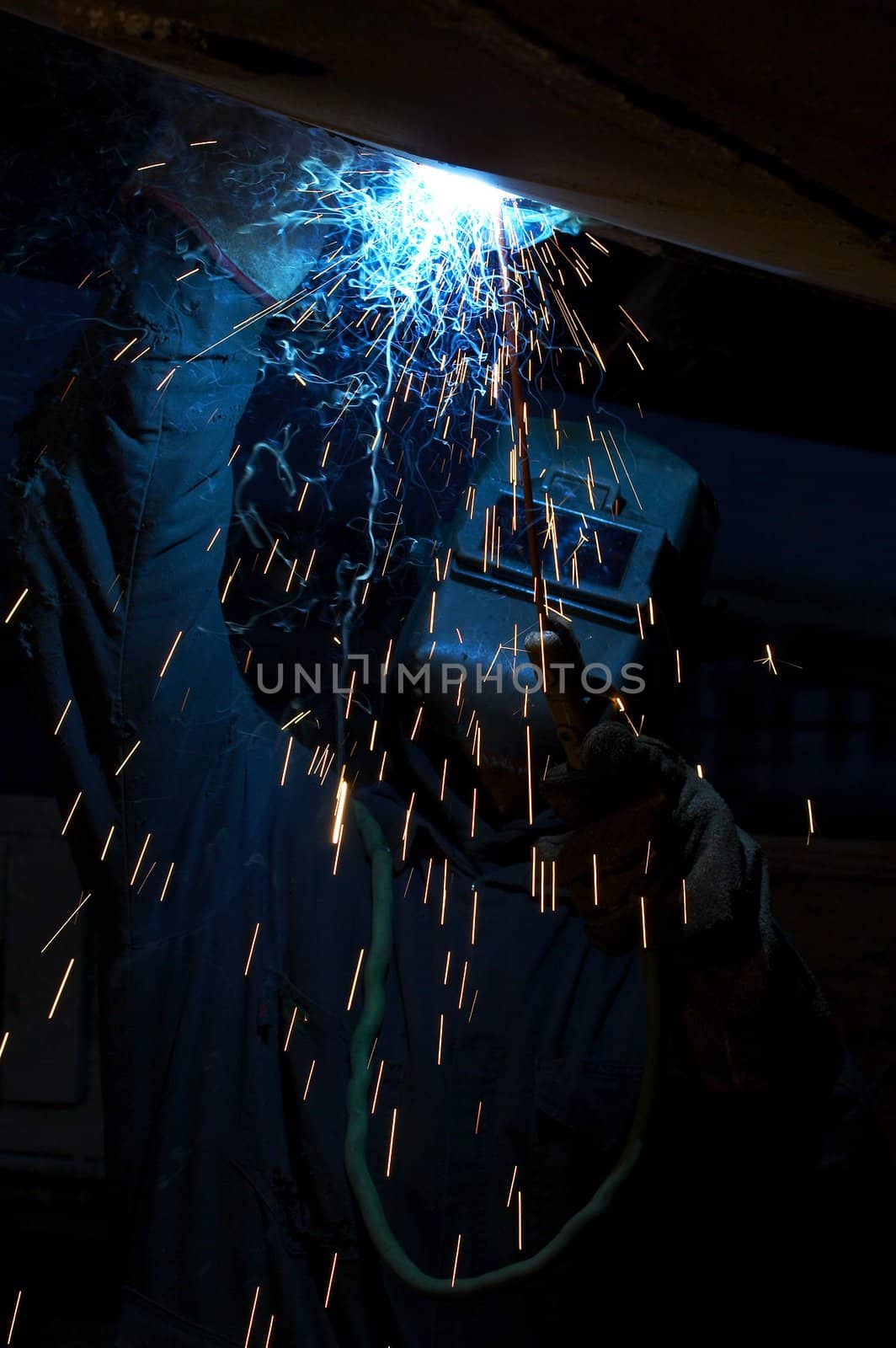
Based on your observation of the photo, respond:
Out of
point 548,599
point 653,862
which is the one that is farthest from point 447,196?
point 653,862

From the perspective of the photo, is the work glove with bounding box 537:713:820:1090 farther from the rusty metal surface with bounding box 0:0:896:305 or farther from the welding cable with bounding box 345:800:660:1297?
the rusty metal surface with bounding box 0:0:896:305

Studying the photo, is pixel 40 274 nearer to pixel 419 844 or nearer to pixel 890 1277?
pixel 419 844

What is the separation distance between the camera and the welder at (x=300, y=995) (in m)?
1.51

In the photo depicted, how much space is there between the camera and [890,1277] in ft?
5.16

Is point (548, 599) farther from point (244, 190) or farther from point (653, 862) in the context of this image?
Result: point (244, 190)

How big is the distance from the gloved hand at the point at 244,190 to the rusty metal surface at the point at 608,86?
3.74 ft

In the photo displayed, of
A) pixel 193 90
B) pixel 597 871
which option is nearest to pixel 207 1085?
pixel 597 871

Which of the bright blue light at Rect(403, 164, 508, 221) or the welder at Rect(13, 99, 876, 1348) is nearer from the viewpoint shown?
the welder at Rect(13, 99, 876, 1348)

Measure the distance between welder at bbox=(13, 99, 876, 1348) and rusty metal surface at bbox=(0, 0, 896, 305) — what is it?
0.91m

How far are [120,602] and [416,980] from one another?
804 mm

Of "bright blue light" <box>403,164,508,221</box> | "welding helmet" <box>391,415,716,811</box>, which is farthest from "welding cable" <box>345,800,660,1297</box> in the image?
"bright blue light" <box>403,164,508,221</box>

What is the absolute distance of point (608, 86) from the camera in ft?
1.62

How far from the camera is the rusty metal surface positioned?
449 mm

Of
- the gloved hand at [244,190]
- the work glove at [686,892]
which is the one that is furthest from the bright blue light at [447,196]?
the work glove at [686,892]
